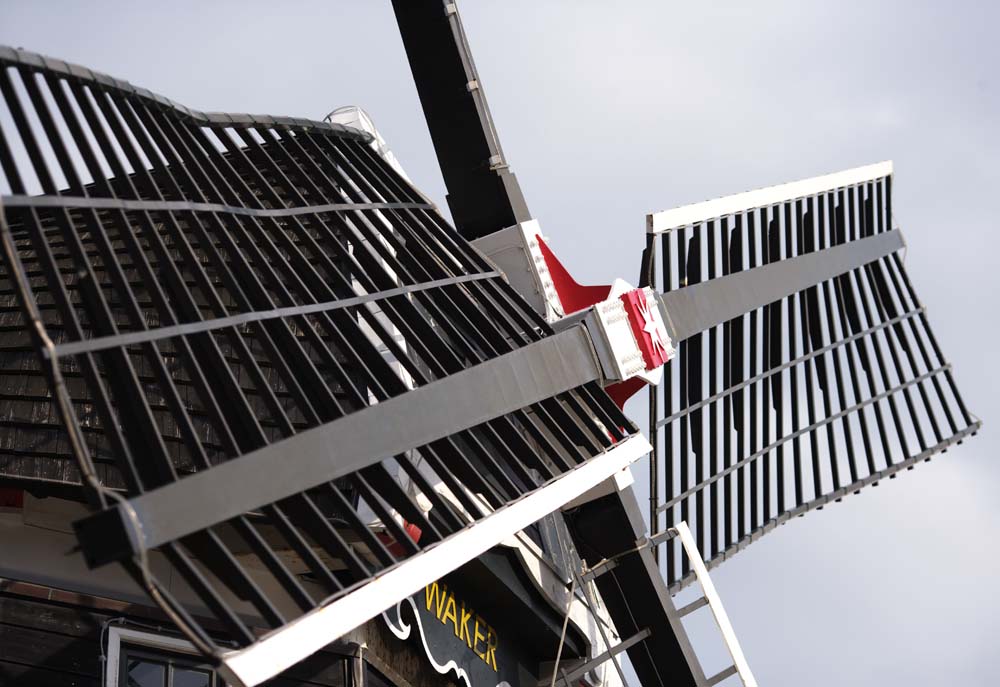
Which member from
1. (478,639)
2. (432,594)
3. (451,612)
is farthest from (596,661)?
(432,594)

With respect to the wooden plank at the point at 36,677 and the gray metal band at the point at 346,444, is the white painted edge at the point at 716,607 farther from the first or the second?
the wooden plank at the point at 36,677

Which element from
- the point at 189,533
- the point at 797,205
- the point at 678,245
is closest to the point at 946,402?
the point at 797,205

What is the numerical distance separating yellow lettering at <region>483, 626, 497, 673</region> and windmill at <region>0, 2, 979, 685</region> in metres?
0.74

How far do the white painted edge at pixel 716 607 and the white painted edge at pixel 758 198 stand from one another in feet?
6.54

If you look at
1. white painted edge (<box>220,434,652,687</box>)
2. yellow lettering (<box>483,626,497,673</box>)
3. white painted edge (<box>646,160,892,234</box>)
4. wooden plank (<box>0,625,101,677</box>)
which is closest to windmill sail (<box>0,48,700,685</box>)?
white painted edge (<box>220,434,652,687</box>)

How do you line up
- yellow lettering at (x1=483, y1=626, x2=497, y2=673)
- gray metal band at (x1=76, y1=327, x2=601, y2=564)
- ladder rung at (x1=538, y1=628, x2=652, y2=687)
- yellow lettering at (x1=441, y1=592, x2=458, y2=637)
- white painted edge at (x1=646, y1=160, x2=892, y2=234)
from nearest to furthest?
gray metal band at (x1=76, y1=327, x2=601, y2=564) → yellow lettering at (x1=441, y1=592, x2=458, y2=637) → yellow lettering at (x1=483, y1=626, x2=497, y2=673) → ladder rung at (x1=538, y1=628, x2=652, y2=687) → white painted edge at (x1=646, y1=160, x2=892, y2=234)

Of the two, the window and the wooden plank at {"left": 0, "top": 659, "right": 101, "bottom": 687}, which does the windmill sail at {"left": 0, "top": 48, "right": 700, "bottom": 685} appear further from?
the wooden plank at {"left": 0, "top": 659, "right": 101, "bottom": 687}

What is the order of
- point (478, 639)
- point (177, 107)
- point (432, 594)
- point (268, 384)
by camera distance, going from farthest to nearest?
point (478, 639)
point (432, 594)
point (177, 107)
point (268, 384)

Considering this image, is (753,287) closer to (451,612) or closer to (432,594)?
(451,612)

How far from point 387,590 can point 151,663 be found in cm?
187

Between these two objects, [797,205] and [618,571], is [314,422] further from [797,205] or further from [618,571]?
[797,205]

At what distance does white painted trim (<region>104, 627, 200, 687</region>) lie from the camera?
5.43 m

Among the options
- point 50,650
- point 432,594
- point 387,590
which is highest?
point 432,594

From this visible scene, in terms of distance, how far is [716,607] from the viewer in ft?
27.1
